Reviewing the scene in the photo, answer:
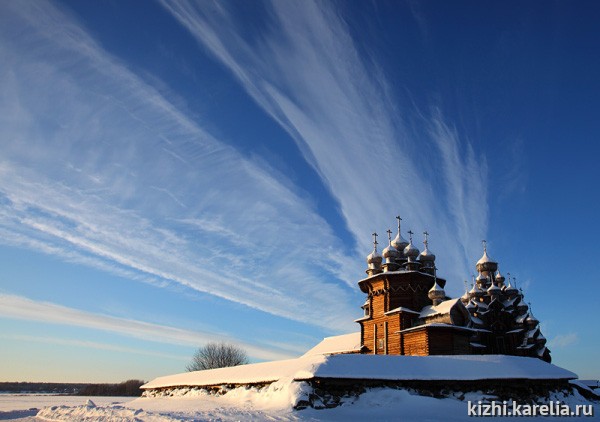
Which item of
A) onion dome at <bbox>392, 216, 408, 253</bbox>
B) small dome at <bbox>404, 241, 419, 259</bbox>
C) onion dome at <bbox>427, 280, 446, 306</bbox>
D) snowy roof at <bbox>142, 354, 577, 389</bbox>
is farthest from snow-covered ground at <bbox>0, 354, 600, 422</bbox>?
onion dome at <bbox>392, 216, 408, 253</bbox>

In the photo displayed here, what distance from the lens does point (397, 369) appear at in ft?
69.2

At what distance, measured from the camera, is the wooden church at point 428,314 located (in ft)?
103

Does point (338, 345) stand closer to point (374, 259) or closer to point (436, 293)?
point (374, 259)

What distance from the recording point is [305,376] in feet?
63.2

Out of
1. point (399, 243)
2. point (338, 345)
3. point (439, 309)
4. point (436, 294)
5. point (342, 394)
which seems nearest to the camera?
point (342, 394)

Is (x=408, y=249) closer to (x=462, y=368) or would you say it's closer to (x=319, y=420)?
(x=462, y=368)

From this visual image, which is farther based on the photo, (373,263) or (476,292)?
(476,292)

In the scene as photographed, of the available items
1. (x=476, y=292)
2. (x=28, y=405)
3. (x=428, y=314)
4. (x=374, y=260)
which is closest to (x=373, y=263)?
(x=374, y=260)

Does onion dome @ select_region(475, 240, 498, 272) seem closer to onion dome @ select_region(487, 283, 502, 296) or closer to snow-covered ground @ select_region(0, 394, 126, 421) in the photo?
onion dome @ select_region(487, 283, 502, 296)

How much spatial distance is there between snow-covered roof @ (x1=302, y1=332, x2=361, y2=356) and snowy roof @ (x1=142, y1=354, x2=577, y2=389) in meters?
16.0

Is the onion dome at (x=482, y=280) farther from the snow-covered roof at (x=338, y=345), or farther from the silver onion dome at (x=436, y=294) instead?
the silver onion dome at (x=436, y=294)

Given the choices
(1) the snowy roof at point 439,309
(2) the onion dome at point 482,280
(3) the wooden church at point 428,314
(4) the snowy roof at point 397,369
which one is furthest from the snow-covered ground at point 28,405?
(2) the onion dome at point 482,280

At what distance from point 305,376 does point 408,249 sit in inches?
812

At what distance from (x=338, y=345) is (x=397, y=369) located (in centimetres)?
2209
